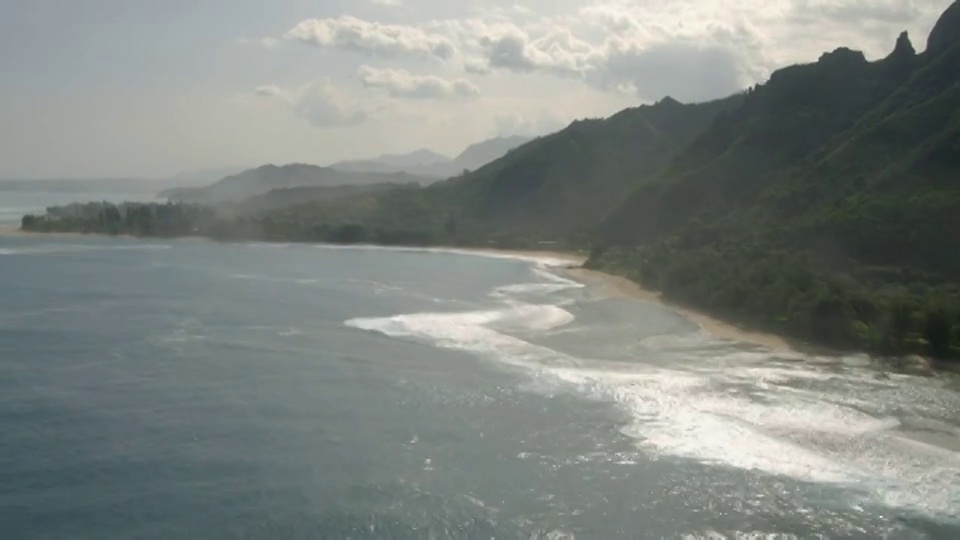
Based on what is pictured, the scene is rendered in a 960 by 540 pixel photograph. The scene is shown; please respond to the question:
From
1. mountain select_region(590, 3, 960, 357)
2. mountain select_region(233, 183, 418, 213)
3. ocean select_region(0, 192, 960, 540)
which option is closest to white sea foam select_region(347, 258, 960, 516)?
ocean select_region(0, 192, 960, 540)

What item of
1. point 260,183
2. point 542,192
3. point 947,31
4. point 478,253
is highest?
point 947,31

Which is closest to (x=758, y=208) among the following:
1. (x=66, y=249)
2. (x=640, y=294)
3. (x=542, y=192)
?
(x=640, y=294)

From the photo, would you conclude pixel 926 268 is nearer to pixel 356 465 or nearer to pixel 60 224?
pixel 356 465

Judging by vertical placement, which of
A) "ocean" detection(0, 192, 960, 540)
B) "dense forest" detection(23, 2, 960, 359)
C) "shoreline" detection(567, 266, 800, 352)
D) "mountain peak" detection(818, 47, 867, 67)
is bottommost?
"ocean" detection(0, 192, 960, 540)

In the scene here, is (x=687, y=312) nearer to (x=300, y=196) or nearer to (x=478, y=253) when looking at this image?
(x=478, y=253)

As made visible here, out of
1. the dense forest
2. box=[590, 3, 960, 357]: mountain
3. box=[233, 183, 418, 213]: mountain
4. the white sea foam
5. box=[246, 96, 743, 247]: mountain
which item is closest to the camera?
the white sea foam

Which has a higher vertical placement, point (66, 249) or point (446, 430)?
→ point (66, 249)

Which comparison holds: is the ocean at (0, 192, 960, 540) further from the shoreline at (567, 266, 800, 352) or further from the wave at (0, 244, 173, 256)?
the wave at (0, 244, 173, 256)
